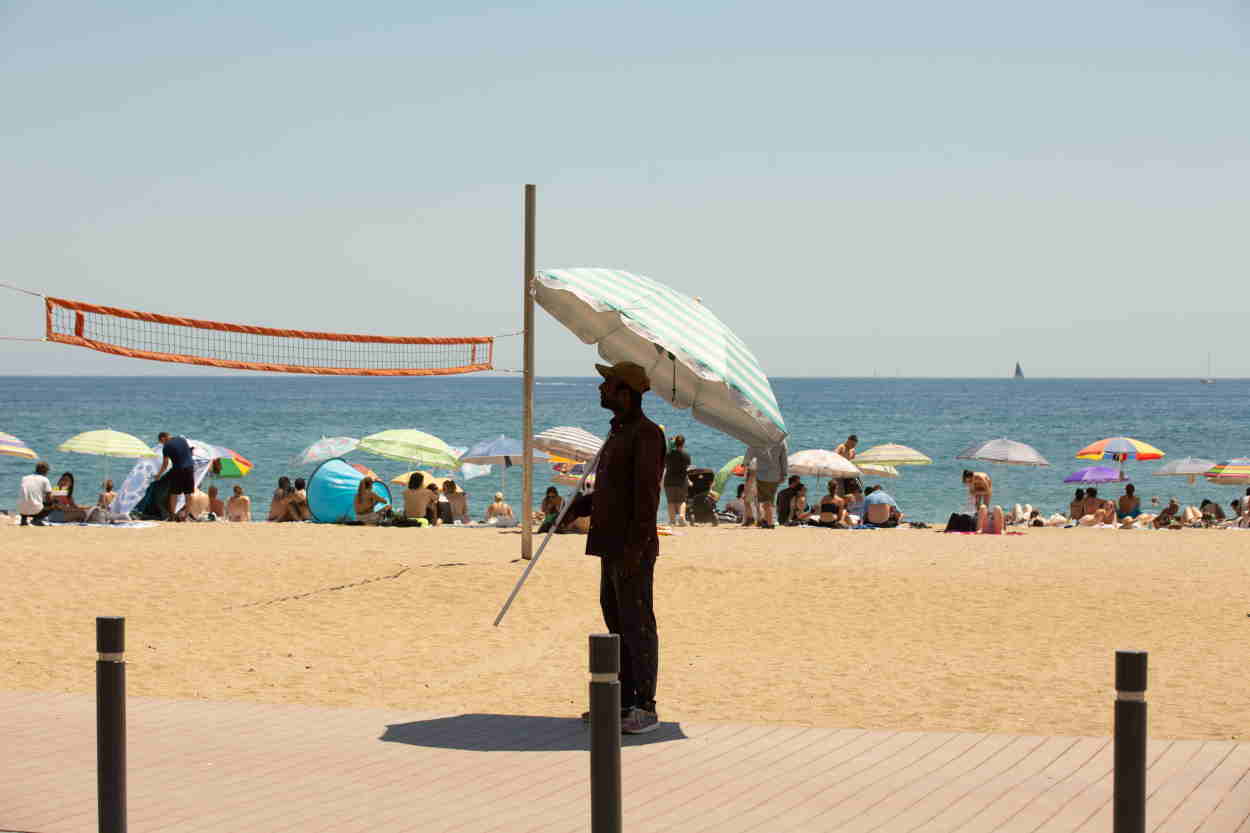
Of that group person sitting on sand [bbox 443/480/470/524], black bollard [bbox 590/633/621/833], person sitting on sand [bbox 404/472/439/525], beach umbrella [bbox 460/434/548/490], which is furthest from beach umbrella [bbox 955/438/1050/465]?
black bollard [bbox 590/633/621/833]

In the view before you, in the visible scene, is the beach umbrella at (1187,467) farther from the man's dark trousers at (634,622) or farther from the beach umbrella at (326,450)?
the man's dark trousers at (634,622)

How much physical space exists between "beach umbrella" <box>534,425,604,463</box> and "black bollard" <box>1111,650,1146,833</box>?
15.9 meters

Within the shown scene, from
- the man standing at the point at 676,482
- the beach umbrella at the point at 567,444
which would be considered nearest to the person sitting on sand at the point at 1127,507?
the man standing at the point at 676,482

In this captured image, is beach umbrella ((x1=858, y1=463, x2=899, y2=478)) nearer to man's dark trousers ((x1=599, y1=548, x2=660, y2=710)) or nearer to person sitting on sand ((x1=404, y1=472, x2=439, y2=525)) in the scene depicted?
person sitting on sand ((x1=404, y1=472, x2=439, y2=525))

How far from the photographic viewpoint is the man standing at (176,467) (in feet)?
59.2

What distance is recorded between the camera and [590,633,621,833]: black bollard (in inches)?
150

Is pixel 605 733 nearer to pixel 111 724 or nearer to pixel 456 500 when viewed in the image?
pixel 111 724

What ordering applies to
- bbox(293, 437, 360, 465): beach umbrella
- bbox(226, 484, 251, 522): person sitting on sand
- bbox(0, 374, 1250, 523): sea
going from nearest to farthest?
bbox(226, 484, 251, 522): person sitting on sand < bbox(293, 437, 360, 465): beach umbrella < bbox(0, 374, 1250, 523): sea

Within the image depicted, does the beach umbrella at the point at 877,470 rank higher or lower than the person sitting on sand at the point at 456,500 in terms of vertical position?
higher

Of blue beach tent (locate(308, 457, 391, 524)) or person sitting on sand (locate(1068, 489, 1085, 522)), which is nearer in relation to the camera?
blue beach tent (locate(308, 457, 391, 524))

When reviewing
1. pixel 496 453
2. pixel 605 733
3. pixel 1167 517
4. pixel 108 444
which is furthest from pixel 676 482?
pixel 605 733

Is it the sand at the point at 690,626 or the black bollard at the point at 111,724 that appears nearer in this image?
the black bollard at the point at 111,724

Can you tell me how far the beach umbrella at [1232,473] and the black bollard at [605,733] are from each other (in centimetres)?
2147

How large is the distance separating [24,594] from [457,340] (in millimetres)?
4338
